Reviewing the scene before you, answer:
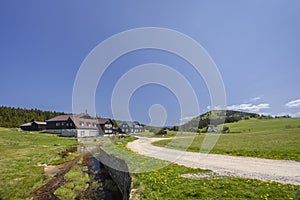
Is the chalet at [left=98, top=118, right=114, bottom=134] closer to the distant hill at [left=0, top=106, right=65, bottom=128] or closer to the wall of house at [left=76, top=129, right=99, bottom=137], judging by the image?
the wall of house at [left=76, top=129, right=99, bottom=137]

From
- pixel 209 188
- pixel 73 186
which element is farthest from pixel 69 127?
pixel 209 188

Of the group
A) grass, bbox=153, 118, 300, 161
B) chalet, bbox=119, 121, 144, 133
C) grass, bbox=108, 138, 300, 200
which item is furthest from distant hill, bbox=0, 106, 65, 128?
grass, bbox=108, 138, 300, 200

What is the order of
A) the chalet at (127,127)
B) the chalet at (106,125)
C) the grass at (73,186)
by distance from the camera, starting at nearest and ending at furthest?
the grass at (73,186) → the chalet at (106,125) → the chalet at (127,127)

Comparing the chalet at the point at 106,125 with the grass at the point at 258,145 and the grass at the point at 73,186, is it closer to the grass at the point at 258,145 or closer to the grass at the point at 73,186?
the grass at the point at 258,145

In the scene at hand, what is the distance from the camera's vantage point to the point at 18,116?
306 feet

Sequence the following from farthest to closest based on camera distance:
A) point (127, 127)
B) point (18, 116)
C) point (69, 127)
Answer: point (127, 127) < point (18, 116) < point (69, 127)

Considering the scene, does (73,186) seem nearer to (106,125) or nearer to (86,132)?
(86,132)

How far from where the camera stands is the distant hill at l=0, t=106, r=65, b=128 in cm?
8297

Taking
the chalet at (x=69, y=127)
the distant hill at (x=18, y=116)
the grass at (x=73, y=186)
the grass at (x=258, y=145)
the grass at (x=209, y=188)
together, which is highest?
the distant hill at (x=18, y=116)

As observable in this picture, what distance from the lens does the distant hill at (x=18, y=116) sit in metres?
83.0

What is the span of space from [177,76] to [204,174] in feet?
35.6

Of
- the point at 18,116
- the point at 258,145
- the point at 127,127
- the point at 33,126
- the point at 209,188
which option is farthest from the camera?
the point at 127,127

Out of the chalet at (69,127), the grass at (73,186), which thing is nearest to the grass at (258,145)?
the grass at (73,186)

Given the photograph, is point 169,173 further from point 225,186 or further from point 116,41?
point 116,41
